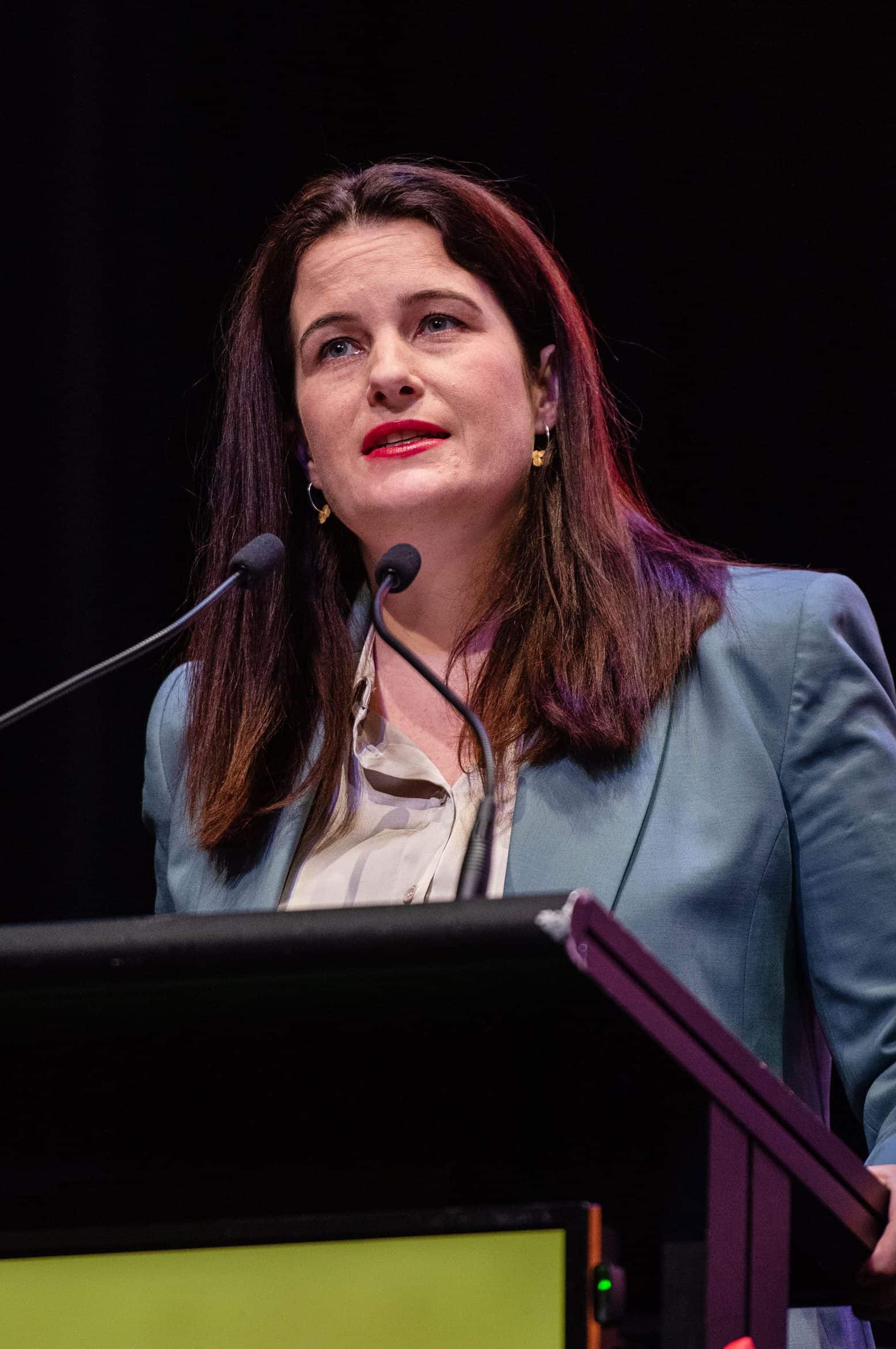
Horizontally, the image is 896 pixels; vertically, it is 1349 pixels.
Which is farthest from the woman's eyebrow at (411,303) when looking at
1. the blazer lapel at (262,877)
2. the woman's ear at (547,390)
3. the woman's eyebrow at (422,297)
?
the blazer lapel at (262,877)

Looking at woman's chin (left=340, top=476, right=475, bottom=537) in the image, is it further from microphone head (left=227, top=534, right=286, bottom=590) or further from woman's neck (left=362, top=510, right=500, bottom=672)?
microphone head (left=227, top=534, right=286, bottom=590)

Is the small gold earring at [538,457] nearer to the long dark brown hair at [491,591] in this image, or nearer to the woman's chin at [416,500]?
the long dark brown hair at [491,591]

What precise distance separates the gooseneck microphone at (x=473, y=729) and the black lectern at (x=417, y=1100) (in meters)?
0.07

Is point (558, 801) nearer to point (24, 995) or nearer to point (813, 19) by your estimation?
point (24, 995)

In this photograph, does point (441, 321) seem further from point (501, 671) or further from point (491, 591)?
point (501, 671)

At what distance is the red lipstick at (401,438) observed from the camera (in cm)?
192

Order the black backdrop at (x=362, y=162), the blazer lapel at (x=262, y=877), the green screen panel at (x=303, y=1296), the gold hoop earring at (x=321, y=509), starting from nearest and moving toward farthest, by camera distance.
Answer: the green screen panel at (x=303, y=1296) < the blazer lapel at (x=262, y=877) < the gold hoop earring at (x=321, y=509) < the black backdrop at (x=362, y=162)

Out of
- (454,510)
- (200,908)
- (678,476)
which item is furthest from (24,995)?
(678,476)

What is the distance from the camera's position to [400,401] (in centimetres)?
192

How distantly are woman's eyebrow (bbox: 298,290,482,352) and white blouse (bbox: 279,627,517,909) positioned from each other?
0.49 m

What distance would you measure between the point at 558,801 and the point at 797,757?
241 millimetres

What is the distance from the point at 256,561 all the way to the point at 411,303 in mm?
547

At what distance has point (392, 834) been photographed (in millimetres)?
1854

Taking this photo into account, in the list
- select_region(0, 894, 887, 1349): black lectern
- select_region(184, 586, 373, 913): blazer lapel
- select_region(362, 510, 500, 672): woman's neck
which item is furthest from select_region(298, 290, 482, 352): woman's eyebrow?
select_region(0, 894, 887, 1349): black lectern
